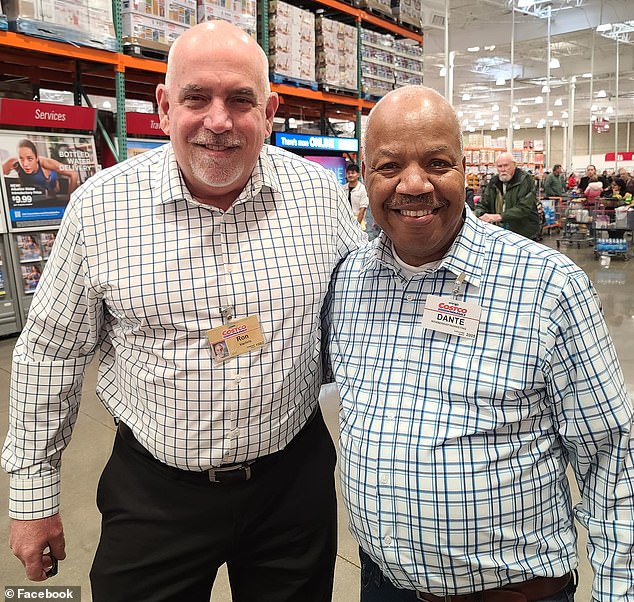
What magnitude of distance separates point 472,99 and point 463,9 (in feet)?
42.4

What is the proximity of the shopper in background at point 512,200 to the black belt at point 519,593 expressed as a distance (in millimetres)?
5945

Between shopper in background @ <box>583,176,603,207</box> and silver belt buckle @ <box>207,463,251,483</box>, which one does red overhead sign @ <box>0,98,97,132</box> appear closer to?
silver belt buckle @ <box>207,463,251,483</box>

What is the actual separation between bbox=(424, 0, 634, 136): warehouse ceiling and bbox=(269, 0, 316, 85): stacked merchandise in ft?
22.9

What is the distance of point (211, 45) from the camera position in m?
1.49

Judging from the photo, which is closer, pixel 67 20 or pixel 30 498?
pixel 30 498

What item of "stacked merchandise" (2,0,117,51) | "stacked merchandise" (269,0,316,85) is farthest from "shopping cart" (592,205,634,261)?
"stacked merchandise" (2,0,117,51)

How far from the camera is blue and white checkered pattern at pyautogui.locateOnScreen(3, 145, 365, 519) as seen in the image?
1500 mm

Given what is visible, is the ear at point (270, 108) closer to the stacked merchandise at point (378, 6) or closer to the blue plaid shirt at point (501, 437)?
the blue plaid shirt at point (501, 437)

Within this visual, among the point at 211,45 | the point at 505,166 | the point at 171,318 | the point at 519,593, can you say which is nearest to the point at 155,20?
the point at 505,166

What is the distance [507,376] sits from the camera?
1213 mm

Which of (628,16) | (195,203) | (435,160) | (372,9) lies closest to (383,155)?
(435,160)

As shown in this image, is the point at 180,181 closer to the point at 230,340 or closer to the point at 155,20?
the point at 230,340

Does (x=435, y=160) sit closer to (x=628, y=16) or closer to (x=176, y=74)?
(x=176, y=74)

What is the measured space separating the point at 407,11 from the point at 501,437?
353 inches
